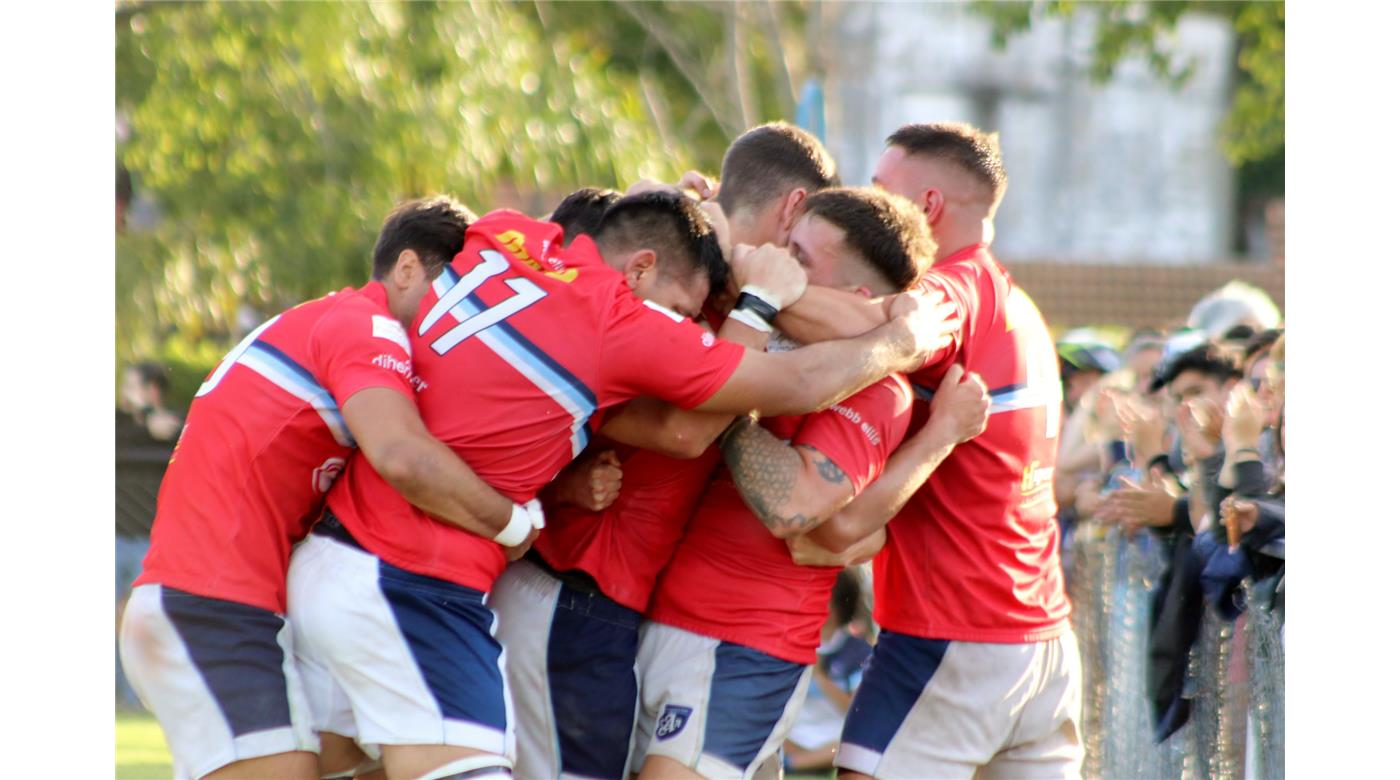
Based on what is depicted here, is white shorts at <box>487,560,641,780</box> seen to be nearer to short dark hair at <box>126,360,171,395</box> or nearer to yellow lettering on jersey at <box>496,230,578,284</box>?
yellow lettering on jersey at <box>496,230,578,284</box>

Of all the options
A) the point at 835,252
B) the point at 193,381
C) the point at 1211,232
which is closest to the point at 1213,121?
the point at 1211,232

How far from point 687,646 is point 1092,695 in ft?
10.9

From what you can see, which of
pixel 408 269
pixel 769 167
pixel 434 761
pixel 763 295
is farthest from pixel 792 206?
pixel 434 761

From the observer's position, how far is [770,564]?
14.1 ft

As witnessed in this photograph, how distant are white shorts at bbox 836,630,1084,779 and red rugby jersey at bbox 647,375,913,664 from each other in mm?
262

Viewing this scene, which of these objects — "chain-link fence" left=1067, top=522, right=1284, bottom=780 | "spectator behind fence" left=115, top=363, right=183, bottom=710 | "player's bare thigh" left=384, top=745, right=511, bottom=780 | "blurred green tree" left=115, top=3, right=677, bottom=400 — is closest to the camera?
"player's bare thigh" left=384, top=745, right=511, bottom=780

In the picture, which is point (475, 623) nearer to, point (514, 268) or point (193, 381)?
point (514, 268)

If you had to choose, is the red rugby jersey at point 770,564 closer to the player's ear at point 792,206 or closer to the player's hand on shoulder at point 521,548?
the player's hand on shoulder at point 521,548

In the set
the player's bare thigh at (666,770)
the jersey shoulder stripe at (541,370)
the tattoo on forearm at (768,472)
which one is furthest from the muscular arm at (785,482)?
the player's bare thigh at (666,770)

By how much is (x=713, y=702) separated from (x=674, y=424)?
744mm

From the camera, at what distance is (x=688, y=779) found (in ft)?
13.5

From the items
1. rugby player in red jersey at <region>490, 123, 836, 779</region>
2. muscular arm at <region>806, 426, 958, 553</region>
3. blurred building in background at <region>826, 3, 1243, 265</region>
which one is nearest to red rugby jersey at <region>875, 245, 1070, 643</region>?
muscular arm at <region>806, 426, 958, 553</region>

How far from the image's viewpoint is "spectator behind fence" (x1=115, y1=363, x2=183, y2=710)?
12.3m

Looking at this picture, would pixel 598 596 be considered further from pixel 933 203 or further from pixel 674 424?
pixel 933 203
